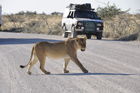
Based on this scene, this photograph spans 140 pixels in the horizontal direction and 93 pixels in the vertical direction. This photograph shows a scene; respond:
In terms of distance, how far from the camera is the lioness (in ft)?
39.8

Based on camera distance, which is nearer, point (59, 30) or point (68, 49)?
point (68, 49)

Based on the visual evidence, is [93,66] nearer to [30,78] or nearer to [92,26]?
[30,78]

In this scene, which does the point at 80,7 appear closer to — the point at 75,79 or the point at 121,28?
the point at 121,28

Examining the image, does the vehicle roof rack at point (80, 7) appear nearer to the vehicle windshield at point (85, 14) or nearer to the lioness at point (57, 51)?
the vehicle windshield at point (85, 14)

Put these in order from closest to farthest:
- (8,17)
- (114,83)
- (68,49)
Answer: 1. (114,83)
2. (68,49)
3. (8,17)

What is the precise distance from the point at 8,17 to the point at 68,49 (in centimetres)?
6486

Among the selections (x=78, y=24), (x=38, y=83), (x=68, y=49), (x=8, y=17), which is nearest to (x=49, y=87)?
(x=38, y=83)

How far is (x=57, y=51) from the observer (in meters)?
12.3

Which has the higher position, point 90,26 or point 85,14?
point 85,14

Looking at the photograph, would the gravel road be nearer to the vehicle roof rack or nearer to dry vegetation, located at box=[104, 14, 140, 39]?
the vehicle roof rack

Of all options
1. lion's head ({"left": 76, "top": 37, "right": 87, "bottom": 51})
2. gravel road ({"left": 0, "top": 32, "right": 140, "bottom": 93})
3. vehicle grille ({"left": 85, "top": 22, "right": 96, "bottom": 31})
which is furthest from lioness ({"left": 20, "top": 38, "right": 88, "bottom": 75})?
vehicle grille ({"left": 85, "top": 22, "right": 96, "bottom": 31})

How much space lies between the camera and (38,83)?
10.2 meters

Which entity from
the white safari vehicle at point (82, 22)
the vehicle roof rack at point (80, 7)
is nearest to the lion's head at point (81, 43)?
the white safari vehicle at point (82, 22)


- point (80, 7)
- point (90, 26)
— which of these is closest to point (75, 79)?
point (90, 26)
